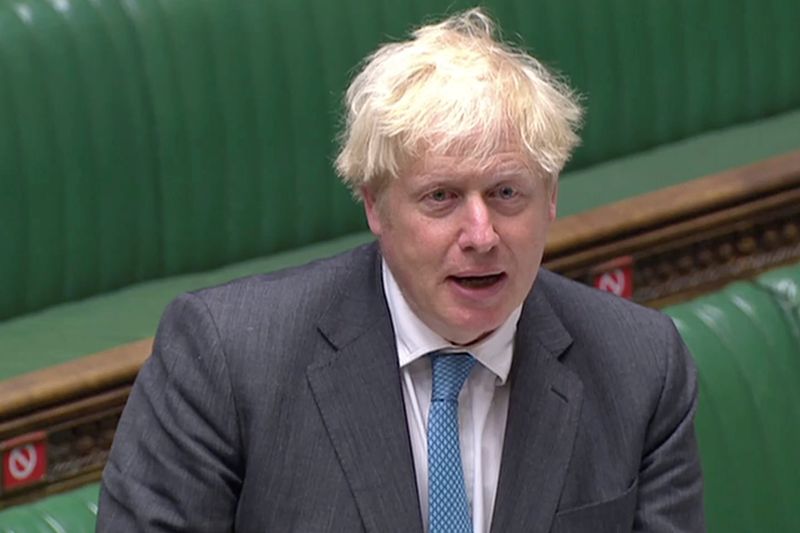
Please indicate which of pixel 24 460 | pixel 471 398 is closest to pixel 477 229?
pixel 471 398

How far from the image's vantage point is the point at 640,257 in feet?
9.67

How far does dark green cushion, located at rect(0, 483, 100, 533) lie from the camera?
219 centimetres

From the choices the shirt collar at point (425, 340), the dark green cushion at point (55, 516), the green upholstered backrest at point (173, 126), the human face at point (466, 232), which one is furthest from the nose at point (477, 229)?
the green upholstered backrest at point (173, 126)

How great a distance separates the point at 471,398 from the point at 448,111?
0.30 metres

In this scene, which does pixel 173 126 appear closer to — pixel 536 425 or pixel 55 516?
pixel 55 516

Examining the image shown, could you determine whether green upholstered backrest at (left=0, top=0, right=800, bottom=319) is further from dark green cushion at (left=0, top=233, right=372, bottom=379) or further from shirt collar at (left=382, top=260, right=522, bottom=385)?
shirt collar at (left=382, top=260, right=522, bottom=385)

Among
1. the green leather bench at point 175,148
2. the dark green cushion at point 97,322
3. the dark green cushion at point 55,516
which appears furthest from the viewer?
the green leather bench at point 175,148

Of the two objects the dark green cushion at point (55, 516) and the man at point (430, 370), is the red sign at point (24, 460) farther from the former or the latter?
the man at point (430, 370)

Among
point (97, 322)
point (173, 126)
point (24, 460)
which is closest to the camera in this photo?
point (24, 460)

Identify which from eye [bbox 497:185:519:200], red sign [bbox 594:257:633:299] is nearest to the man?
eye [bbox 497:185:519:200]

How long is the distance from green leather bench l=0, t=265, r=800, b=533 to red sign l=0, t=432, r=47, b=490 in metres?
0.78

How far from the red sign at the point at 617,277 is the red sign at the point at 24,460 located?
87cm

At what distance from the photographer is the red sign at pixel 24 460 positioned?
7.82 feet

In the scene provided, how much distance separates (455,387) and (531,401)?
0.08 metres
